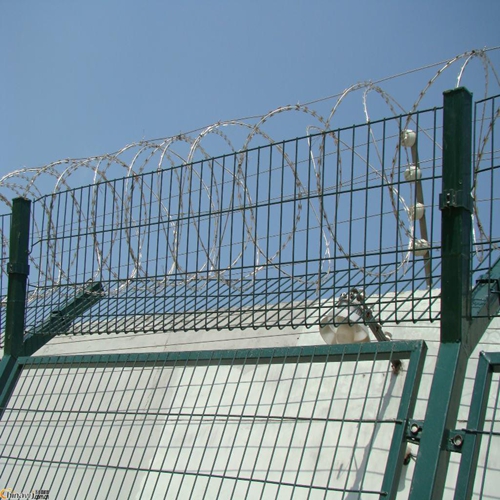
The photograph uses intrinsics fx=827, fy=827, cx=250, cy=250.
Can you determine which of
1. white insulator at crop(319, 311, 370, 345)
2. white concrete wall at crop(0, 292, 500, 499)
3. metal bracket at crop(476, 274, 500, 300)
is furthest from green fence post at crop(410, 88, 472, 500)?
white insulator at crop(319, 311, 370, 345)

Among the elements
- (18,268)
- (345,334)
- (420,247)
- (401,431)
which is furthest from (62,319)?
(401,431)

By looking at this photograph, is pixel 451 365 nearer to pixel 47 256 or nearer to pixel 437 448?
pixel 437 448

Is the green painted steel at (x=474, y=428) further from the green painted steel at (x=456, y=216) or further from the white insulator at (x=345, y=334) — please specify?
the white insulator at (x=345, y=334)

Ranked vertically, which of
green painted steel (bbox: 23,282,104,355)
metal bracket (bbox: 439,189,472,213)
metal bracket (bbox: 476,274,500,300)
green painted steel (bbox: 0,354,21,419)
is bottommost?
green painted steel (bbox: 0,354,21,419)

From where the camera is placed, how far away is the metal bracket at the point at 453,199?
3.92 m

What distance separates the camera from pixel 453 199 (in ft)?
12.9

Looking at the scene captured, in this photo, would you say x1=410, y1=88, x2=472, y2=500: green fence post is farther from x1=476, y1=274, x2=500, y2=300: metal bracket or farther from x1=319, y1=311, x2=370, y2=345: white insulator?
x1=319, y1=311, x2=370, y2=345: white insulator

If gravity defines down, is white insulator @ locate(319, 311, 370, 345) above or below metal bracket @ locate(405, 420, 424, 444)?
above

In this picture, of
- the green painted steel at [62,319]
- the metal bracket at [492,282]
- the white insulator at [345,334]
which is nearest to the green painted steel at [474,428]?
the metal bracket at [492,282]

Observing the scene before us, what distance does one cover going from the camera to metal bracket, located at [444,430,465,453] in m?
3.48

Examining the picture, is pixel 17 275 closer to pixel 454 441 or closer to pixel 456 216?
pixel 456 216

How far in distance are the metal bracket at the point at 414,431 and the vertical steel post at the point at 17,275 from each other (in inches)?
133

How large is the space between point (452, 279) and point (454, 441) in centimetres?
78

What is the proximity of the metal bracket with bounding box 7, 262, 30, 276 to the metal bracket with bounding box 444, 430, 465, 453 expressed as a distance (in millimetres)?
3700
